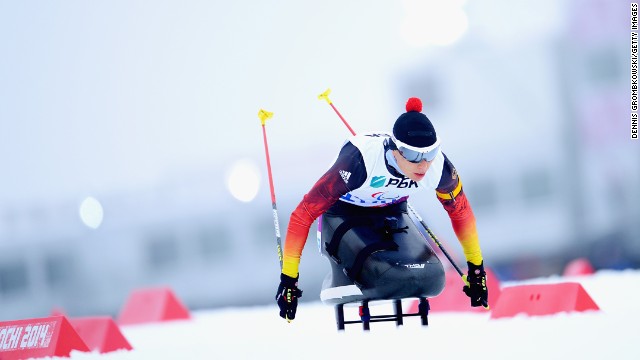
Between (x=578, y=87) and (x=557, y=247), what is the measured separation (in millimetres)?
2961

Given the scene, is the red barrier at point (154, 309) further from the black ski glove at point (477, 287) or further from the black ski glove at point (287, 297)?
the black ski glove at point (477, 287)

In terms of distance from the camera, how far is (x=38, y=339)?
207 inches

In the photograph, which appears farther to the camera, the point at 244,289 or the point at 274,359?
the point at 244,289

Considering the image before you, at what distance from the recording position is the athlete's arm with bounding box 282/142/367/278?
477cm

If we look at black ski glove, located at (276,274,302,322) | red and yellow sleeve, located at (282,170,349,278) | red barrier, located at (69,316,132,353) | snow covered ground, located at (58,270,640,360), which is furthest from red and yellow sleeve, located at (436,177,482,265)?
red barrier, located at (69,316,132,353)

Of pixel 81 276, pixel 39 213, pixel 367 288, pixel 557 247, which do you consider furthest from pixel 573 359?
pixel 39 213

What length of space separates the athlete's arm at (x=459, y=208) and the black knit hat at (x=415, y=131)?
0.46 m

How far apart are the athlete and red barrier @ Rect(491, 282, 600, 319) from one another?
2.21 ft

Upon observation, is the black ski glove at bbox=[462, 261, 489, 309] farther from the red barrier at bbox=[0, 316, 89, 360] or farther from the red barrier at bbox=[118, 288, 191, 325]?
the red barrier at bbox=[118, 288, 191, 325]

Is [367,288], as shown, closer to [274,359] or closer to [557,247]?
[274,359]

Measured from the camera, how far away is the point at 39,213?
17.9 m

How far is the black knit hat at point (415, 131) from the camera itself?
457cm

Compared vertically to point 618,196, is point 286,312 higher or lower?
higher

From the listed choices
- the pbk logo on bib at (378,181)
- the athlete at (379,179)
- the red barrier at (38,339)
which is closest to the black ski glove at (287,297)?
the athlete at (379,179)
